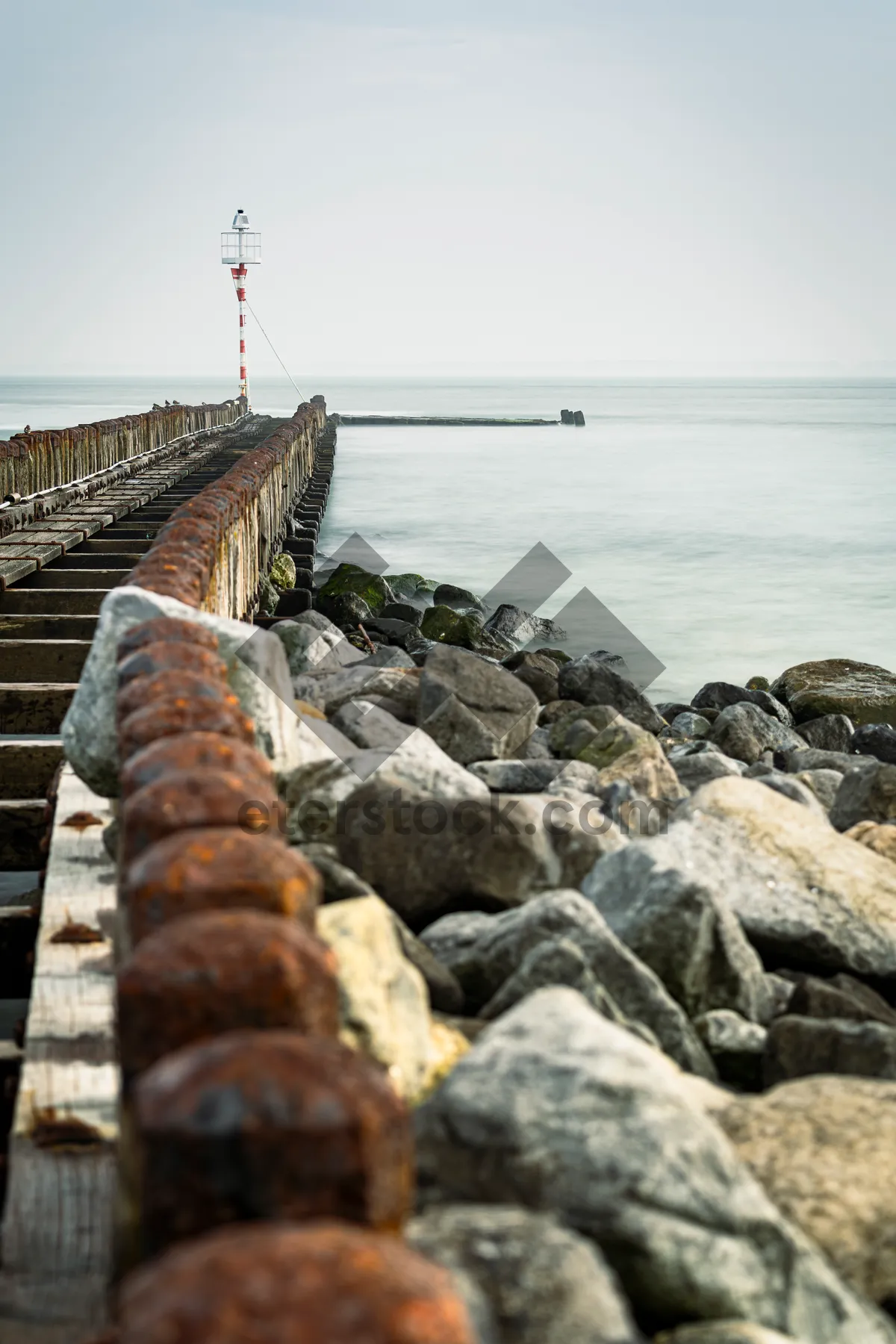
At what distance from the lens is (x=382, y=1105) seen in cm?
133

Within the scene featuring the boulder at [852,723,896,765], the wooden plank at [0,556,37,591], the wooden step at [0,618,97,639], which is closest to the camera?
the wooden step at [0,618,97,639]

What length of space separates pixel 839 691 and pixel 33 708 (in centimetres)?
719

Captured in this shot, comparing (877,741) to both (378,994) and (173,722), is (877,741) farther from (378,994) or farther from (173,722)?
(173,722)

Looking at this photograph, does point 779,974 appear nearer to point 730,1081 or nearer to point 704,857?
point 704,857

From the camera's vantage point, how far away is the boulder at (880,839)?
15.6ft

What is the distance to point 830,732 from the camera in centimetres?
984

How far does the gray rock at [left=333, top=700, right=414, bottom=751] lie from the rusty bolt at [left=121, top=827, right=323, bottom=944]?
3308 millimetres

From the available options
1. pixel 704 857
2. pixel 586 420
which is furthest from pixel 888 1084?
pixel 586 420

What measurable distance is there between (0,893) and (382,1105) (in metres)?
5.26

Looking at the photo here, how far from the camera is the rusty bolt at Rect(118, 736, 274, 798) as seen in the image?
2125 millimetres

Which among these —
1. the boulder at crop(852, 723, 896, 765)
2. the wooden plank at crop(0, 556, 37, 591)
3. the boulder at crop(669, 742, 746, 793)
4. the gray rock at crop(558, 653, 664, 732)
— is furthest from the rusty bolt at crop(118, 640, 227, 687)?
the boulder at crop(852, 723, 896, 765)

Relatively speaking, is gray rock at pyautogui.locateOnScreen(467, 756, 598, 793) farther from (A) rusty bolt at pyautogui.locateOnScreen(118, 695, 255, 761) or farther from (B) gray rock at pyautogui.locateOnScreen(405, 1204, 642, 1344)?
(B) gray rock at pyautogui.locateOnScreen(405, 1204, 642, 1344)

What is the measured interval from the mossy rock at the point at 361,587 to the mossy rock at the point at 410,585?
396 centimetres

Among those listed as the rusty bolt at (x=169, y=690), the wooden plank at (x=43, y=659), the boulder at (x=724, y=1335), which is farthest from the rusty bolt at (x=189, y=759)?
the wooden plank at (x=43, y=659)
